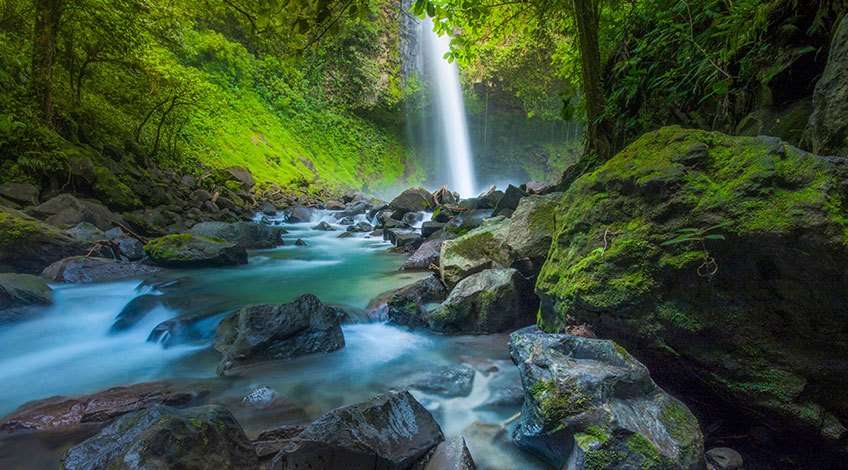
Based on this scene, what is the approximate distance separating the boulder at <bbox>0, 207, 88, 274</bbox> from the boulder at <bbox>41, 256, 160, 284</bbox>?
16 centimetres

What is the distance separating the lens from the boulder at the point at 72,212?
6.75 m

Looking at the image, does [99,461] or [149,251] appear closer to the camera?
[99,461]

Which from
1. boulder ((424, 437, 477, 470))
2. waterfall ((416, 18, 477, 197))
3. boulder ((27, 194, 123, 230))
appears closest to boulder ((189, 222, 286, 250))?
boulder ((27, 194, 123, 230))


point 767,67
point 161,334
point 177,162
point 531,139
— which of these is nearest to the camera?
point 767,67

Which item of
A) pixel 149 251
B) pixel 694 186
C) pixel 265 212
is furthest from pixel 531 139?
pixel 694 186

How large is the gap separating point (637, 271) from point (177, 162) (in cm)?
1417

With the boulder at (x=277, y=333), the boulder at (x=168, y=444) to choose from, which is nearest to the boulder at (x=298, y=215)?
the boulder at (x=277, y=333)

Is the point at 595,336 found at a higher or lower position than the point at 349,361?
higher

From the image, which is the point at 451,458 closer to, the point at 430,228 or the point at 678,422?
the point at 678,422

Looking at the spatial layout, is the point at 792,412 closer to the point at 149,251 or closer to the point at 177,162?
the point at 149,251

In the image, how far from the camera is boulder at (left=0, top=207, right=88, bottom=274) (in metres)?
5.47

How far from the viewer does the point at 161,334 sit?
14.4ft

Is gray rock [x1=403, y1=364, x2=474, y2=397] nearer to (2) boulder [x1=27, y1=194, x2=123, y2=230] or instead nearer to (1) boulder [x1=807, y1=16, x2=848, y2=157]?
(1) boulder [x1=807, y1=16, x2=848, y2=157]

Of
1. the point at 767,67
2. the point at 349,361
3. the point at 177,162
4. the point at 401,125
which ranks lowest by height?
the point at 349,361
